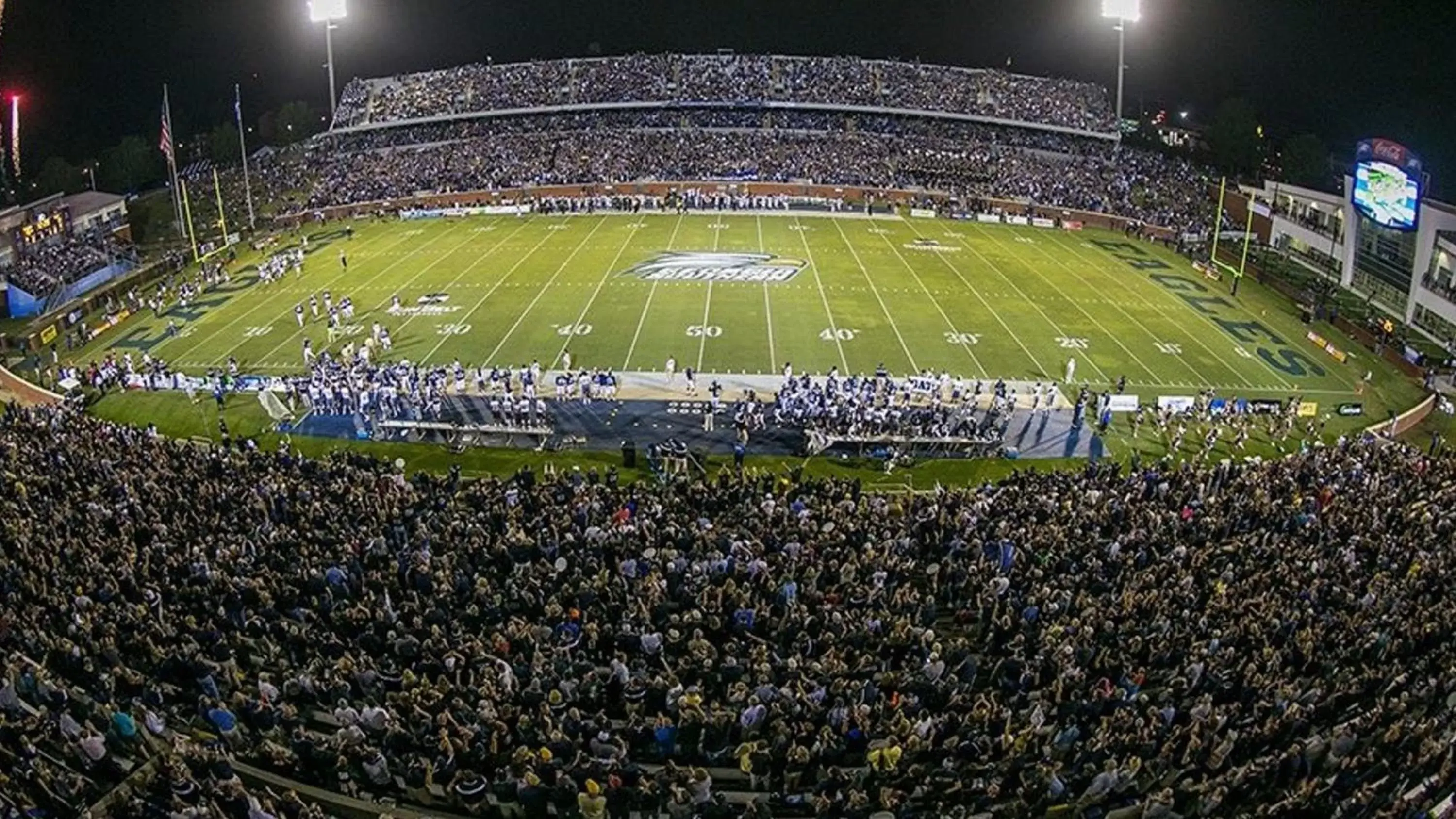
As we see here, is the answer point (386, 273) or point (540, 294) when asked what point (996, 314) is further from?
point (386, 273)

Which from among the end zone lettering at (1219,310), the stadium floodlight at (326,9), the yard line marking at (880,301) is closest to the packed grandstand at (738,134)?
the end zone lettering at (1219,310)

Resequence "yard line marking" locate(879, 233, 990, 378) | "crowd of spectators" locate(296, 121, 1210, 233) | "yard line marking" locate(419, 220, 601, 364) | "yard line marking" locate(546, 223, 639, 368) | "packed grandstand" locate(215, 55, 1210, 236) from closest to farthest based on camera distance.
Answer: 1. "yard line marking" locate(879, 233, 990, 378)
2. "yard line marking" locate(546, 223, 639, 368)
3. "yard line marking" locate(419, 220, 601, 364)
4. "crowd of spectators" locate(296, 121, 1210, 233)
5. "packed grandstand" locate(215, 55, 1210, 236)

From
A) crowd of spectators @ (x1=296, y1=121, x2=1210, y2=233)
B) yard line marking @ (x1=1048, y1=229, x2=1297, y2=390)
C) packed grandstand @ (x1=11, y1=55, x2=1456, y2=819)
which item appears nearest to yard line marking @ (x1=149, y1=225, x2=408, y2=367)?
packed grandstand @ (x1=11, y1=55, x2=1456, y2=819)

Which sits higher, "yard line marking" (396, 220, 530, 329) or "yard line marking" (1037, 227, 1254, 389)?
"yard line marking" (396, 220, 530, 329)

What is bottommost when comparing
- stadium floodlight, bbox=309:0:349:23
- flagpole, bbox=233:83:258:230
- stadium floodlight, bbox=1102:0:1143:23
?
flagpole, bbox=233:83:258:230

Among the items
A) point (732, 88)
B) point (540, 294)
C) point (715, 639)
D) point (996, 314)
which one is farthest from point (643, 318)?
point (732, 88)

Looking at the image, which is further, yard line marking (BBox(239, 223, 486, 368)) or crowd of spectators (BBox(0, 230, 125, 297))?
crowd of spectators (BBox(0, 230, 125, 297))

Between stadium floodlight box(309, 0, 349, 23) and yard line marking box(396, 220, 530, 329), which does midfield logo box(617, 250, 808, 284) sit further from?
stadium floodlight box(309, 0, 349, 23)

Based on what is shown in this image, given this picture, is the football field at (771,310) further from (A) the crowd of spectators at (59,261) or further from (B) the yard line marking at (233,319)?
(A) the crowd of spectators at (59,261)
